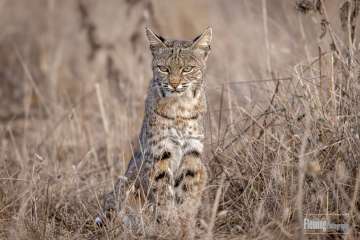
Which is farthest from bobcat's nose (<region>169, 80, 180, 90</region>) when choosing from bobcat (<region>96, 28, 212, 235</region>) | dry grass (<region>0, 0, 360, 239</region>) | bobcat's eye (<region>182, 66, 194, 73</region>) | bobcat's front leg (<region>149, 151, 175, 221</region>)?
dry grass (<region>0, 0, 360, 239</region>)

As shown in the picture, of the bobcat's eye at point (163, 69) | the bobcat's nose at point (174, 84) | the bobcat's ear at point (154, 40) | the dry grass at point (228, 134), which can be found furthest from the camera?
the bobcat's ear at point (154, 40)

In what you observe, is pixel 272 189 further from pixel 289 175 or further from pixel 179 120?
pixel 179 120

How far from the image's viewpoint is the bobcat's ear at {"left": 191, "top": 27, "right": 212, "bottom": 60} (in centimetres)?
530

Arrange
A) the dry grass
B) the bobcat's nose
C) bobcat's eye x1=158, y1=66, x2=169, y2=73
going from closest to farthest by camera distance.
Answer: the dry grass, the bobcat's nose, bobcat's eye x1=158, y1=66, x2=169, y2=73

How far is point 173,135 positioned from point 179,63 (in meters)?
0.56

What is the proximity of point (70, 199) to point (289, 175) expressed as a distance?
200 centimetres

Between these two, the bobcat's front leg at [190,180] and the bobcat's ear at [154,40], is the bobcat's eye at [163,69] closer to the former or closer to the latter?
the bobcat's ear at [154,40]

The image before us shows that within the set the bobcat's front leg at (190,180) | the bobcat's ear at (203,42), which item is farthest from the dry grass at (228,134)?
the bobcat's ear at (203,42)

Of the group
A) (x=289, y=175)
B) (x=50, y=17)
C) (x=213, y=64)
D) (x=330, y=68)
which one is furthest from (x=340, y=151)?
(x=50, y=17)

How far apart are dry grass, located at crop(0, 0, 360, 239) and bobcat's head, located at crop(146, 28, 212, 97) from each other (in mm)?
522

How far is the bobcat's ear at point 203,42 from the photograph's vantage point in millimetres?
5297

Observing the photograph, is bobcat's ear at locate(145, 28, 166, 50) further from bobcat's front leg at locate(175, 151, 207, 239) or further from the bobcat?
bobcat's front leg at locate(175, 151, 207, 239)

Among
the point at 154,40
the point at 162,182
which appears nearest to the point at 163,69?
the point at 154,40

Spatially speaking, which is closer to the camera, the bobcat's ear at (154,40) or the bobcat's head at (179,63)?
the bobcat's head at (179,63)
